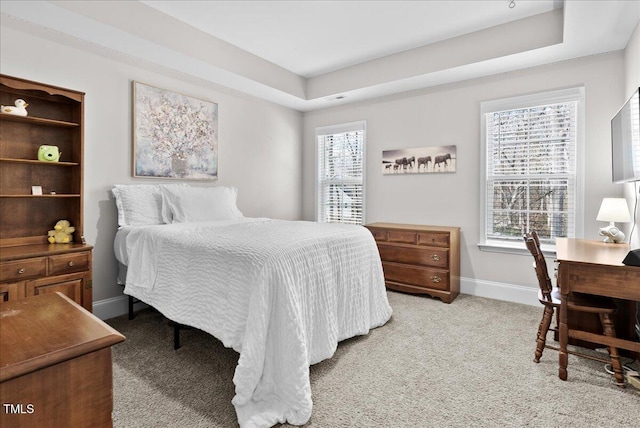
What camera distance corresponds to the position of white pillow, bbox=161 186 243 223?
3312mm

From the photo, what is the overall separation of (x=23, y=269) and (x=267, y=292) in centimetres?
189

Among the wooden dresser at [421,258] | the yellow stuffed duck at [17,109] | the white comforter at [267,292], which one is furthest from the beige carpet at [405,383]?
the yellow stuffed duck at [17,109]

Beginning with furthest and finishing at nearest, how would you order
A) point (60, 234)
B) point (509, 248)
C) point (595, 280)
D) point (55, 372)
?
point (509, 248) < point (60, 234) < point (595, 280) < point (55, 372)

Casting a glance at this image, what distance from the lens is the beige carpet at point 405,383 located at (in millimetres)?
1780

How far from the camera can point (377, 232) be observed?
4.17m

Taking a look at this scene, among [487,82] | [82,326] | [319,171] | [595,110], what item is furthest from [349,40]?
[82,326]

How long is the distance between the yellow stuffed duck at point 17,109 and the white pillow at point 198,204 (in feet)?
3.91

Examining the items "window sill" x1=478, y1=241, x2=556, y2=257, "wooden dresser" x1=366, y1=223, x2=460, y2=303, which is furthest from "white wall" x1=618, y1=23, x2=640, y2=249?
A: "wooden dresser" x1=366, y1=223, x2=460, y2=303

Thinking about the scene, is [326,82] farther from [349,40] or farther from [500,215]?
[500,215]

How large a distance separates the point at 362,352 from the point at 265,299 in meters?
1.06

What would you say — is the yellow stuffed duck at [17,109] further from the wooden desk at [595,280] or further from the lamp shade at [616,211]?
the lamp shade at [616,211]

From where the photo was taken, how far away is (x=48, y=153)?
8.95 ft

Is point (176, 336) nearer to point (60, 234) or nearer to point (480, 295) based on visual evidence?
point (60, 234)

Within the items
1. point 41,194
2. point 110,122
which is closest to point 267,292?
point 41,194
